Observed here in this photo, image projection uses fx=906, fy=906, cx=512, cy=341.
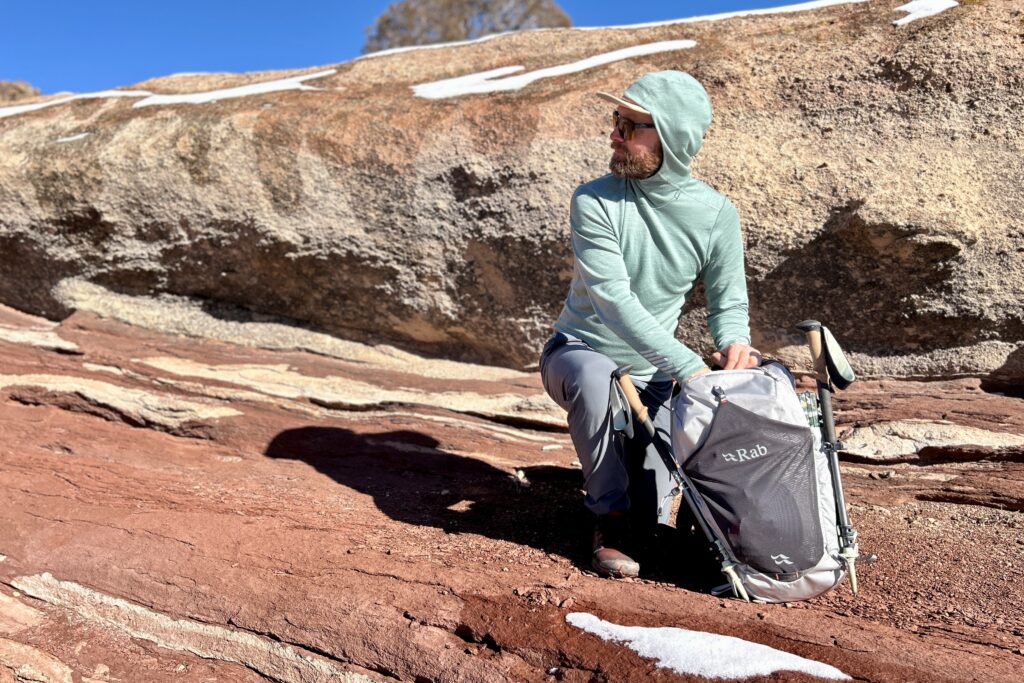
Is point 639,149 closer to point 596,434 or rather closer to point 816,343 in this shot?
point 816,343

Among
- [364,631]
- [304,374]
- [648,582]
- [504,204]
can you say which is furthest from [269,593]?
[504,204]

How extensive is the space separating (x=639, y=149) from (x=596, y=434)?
1076 millimetres

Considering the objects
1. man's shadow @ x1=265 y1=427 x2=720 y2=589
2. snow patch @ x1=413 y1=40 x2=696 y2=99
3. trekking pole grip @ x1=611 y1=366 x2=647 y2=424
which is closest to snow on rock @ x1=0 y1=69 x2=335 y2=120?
snow patch @ x1=413 y1=40 x2=696 y2=99

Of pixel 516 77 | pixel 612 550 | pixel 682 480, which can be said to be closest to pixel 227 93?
pixel 516 77

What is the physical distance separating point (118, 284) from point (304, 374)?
1911 mm

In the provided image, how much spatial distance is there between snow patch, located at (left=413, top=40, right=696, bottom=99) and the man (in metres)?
3.54

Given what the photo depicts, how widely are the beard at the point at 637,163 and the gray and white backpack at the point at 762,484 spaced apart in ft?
2.82

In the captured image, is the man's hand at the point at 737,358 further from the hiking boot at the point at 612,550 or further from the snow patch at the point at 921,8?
the snow patch at the point at 921,8

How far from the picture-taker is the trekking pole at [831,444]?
9.80 feet

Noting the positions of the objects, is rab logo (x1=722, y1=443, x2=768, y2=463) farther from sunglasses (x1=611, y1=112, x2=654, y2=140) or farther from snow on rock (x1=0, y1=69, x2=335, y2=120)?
snow on rock (x1=0, y1=69, x2=335, y2=120)

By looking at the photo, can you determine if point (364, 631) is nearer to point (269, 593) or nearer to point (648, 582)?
point (269, 593)

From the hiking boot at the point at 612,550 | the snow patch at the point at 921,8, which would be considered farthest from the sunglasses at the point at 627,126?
the snow patch at the point at 921,8

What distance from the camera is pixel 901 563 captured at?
343cm

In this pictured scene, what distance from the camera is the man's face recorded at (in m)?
3.38
